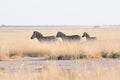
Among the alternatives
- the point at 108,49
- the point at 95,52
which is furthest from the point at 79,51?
the point at 108,49

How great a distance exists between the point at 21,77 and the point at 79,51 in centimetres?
1108

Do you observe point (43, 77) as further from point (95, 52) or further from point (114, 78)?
point (95, 52)

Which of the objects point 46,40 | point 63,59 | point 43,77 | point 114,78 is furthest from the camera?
point 46,40

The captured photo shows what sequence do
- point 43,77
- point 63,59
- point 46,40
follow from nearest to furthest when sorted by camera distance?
point 43,77, point 63,59, point 46,40

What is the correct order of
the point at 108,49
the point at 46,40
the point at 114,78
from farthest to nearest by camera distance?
the point at 46,40 → the point at 108,49 → the point at 114,78

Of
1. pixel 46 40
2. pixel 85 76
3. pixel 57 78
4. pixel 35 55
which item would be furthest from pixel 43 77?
pixel 46 40

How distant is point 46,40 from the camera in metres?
30.0

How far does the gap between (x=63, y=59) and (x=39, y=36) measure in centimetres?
968

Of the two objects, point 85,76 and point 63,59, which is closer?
point 85,76

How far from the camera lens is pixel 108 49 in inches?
934

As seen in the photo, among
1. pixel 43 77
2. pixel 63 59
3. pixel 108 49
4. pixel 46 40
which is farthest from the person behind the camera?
pixel 46 40

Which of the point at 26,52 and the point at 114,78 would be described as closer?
the point at 114,78

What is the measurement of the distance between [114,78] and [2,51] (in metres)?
12.6

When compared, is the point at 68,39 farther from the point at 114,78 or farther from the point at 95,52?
the point at 114,78
